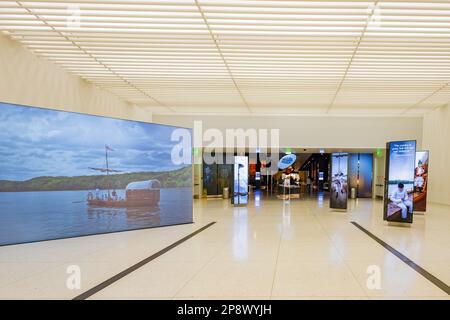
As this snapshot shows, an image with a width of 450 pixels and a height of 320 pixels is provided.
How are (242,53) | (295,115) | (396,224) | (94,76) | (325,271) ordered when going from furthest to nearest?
1. (295,115)
2. (94,76)
3. (396,224)
4. (242,53)
5. (325,271)

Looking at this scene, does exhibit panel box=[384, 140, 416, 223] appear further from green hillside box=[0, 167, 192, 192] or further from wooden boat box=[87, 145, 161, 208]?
wooden boat box=[87, 145, 161, 208]

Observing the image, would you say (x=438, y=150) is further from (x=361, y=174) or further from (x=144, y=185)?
(x=144, y=185)

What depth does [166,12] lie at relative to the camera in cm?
616

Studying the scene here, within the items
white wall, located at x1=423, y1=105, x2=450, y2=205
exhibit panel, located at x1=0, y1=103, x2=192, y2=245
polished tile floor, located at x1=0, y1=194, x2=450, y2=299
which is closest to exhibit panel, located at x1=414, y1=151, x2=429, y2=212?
white wall, located at x1=423, y1=105, x2=450, y2=205

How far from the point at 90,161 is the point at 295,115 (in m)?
10.9

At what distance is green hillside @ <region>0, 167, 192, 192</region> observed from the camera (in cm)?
642

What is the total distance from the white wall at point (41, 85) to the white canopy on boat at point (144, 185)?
121 inches

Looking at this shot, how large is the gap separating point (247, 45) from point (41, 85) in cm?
525

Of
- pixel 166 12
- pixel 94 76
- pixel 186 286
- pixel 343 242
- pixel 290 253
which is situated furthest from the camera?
pixel 94 76

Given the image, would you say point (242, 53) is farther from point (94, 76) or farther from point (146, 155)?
point (94, 76)

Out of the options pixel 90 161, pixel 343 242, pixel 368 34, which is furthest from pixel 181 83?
pixel 343 242

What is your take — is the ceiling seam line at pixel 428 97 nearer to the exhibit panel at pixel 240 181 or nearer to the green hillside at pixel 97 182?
the exhibit panel at pixel 240 181

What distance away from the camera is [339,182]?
12.2 m

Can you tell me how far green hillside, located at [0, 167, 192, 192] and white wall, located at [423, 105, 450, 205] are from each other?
36.7 feet
